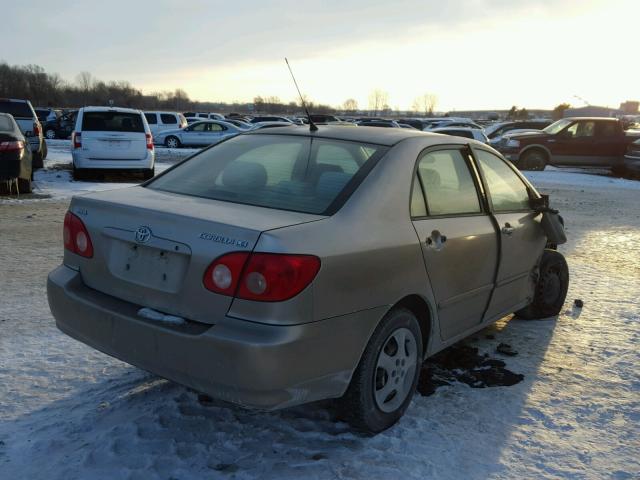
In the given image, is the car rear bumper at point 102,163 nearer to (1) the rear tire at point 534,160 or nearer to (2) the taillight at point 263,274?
(2) the taillight at point 263,274

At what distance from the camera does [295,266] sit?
244cm

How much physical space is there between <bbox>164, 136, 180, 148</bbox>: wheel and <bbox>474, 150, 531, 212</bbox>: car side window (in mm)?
24076

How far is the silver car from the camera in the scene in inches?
96.7

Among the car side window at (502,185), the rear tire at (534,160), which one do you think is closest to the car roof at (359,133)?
the car side window at (502,185)

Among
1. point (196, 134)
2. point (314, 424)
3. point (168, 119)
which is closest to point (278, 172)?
point (314, 424)

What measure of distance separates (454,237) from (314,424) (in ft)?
4.27

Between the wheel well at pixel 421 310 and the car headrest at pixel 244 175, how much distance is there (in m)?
1.00

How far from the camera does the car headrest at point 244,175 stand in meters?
3.26

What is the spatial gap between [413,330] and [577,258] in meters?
4.91

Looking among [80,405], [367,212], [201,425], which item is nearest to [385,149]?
[367,212]

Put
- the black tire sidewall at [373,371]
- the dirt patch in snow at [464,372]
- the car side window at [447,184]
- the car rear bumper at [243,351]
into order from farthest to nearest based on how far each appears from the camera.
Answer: the dirt patch in snow at [464,372]
the car side window at [447,184]
the black tire sidewall at [373,371]
the car rear bumper at [243,351]

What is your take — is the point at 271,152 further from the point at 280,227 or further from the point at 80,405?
the point at 80,405

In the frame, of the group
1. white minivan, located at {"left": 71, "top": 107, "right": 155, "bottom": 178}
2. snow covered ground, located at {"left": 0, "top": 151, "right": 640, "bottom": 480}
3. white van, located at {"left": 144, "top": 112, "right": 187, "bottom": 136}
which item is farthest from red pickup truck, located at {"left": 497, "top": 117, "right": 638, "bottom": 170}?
white van, located at {"left": 144, "top": 112, "right": 187, "bottom": 136}

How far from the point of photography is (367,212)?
2.84 metres
